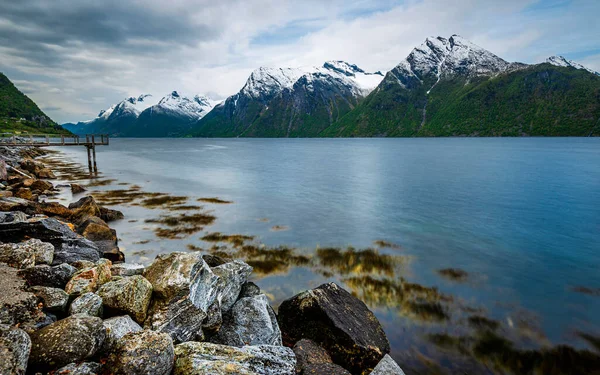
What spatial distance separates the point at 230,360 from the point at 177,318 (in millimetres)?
2732

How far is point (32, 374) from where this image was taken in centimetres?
629

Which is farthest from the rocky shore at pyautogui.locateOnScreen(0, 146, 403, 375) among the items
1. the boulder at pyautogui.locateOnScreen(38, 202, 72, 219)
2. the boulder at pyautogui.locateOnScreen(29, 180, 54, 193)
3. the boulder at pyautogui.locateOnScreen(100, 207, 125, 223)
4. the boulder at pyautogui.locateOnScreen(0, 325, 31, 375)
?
the boulder at pyautogui.locateOnScreen(29, 180, 54, 193)

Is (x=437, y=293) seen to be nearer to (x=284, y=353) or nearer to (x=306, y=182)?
(x=284, y=353)

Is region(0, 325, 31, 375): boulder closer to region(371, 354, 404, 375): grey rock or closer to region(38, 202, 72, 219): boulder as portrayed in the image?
region(371, 354, 404, 375): grey rock

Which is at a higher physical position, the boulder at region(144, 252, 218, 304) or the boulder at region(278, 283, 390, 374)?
the boulder at region(144, 252, 218, 304)

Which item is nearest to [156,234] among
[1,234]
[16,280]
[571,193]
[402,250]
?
[1,234]

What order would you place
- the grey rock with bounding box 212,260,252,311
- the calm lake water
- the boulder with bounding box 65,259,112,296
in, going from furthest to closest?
the calm lake water < the grey rock with bounding box 212,260,252,311 < the boulder with bounding box 65,259,112,296

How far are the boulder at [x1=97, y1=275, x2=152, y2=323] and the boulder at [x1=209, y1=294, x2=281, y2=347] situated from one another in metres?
2.44

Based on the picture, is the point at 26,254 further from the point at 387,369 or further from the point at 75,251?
the point at 387,369

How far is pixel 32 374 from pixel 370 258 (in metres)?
17.2

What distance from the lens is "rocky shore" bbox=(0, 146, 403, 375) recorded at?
22.2ft

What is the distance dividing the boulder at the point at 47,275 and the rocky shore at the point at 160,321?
0.03 m

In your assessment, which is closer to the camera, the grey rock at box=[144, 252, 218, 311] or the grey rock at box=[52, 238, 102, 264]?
the grey rock at box=[144, 252, 218, 311]

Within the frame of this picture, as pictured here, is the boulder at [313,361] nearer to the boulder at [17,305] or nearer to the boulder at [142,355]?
the boulder at [142,355]
